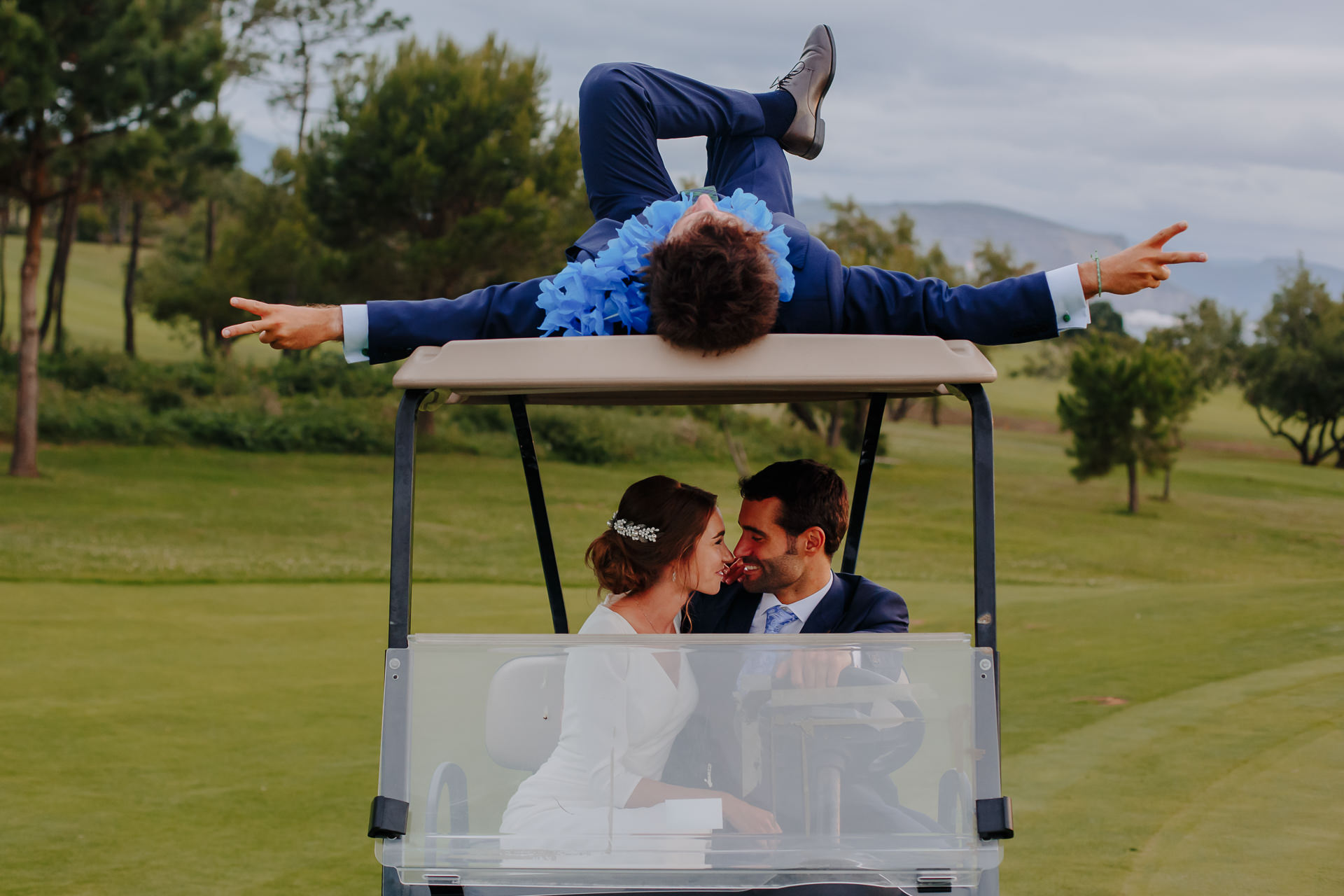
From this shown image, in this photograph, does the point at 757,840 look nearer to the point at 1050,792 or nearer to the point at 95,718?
the point at 1050,792

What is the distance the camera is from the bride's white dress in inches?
70.0

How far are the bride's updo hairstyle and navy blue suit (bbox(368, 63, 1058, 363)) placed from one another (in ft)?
1.35

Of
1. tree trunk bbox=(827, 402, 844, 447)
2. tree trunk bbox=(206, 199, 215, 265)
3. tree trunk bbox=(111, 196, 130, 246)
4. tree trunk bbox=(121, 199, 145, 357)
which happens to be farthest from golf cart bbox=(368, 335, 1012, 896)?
tree trunk bbox=(111, 196, 130, 246)

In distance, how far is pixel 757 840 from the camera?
1.76m

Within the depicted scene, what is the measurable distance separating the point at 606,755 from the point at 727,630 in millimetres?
1074

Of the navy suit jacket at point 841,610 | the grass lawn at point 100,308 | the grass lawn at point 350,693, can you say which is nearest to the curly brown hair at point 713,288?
the navy suit jacket at point 841,610

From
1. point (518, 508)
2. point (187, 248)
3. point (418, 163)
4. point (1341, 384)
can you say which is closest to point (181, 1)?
point (418, 163)

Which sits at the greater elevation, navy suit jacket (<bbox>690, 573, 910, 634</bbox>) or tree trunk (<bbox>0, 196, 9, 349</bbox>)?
tree trunk (<bbox>0, 196, 9, 349</bbox>)

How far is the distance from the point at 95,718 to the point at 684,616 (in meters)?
4.61

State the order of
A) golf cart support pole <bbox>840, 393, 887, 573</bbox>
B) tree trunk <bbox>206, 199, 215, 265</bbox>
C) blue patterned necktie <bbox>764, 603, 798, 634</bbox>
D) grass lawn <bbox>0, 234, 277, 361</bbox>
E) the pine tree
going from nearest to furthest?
blue patterned necktie <bbox>764, 603, 798, 634</bbox> → golf cart support pole <bbox>840, 393, 887, 573</bbox> → the pine tree → tree trunk <bbox>206, 199, 215, 265</bbox> → grass lawn <bbox>0, 234, 277, 361</bbox>

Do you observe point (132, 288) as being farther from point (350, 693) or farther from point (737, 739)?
point (737, 739)

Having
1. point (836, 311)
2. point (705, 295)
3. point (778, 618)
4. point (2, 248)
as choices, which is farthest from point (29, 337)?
point (705, 295)

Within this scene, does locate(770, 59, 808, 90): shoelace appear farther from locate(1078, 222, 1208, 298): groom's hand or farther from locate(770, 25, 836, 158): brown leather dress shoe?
locate(1078, 222, 1208, 298): groom's hand

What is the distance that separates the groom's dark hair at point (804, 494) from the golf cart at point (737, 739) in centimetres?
81
